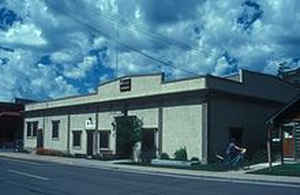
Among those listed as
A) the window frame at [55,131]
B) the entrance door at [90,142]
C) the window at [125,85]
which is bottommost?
the entrance door at [90,142]

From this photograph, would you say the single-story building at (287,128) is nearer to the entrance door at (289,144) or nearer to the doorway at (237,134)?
the entrance door at (289,144)

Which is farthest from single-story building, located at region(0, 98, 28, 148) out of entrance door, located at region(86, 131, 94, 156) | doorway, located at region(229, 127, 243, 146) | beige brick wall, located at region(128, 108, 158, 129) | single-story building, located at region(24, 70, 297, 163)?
doorway, located at region(229, 127, 243, 146)

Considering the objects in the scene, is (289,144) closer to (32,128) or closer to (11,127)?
(32,128)

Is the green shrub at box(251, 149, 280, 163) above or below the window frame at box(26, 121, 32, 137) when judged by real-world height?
below

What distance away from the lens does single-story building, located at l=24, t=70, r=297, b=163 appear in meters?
30.5

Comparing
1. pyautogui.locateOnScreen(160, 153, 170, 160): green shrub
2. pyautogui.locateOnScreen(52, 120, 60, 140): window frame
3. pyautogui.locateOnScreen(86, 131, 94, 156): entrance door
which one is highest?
pyautogui.locateOnScreen(52, 120, 60, 140): window frame

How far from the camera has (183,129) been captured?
3139 cm

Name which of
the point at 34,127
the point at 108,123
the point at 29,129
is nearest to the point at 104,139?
the point at 108,123

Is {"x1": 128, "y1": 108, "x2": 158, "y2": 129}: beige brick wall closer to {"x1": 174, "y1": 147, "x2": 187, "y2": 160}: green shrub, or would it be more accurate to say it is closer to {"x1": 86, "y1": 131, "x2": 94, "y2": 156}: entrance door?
{"x1": 174, "y1": 147, "x2": 187, "y2": 160}: green shrub

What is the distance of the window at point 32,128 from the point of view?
50.2 metres

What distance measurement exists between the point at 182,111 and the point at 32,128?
2438cm

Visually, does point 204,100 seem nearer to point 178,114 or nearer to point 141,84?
point 178,114

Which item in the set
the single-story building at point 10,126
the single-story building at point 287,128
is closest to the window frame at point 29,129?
the single-story building at point 10,126

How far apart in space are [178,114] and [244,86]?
538 cm
